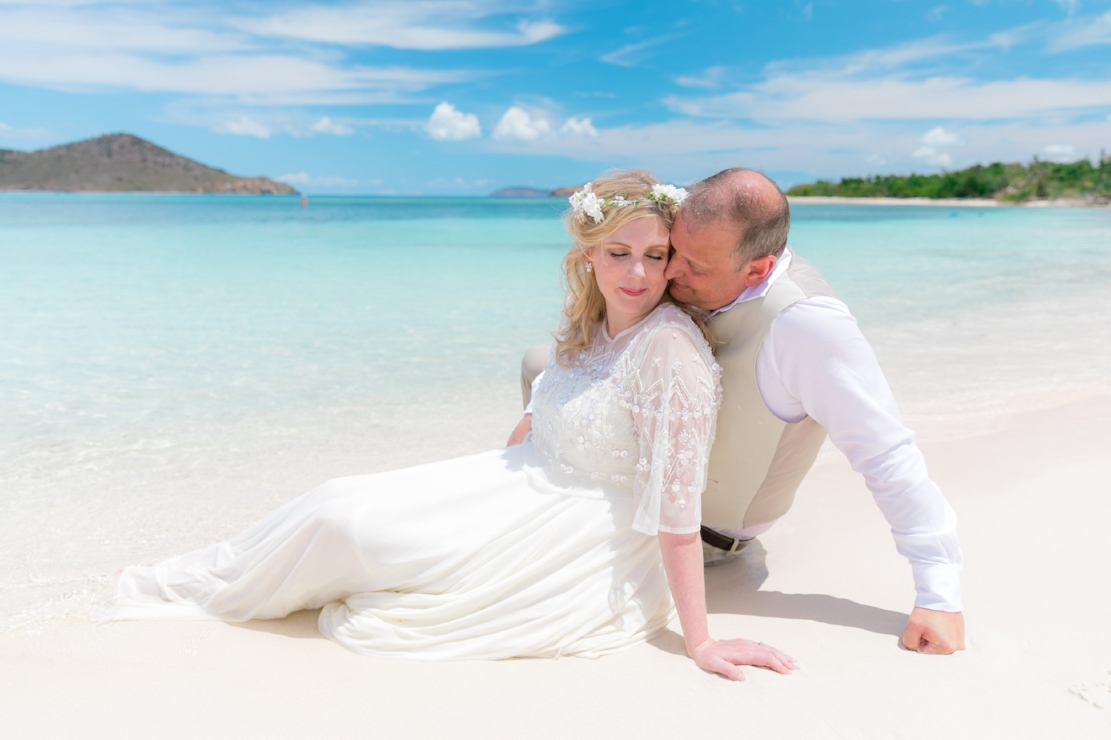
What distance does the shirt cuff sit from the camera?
2.61 m

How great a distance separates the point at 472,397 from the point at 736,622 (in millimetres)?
4097

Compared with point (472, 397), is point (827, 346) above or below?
above

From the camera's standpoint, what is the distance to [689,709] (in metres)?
2.38

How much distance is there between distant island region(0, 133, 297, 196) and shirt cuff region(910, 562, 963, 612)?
140 m

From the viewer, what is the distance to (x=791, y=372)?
258cm

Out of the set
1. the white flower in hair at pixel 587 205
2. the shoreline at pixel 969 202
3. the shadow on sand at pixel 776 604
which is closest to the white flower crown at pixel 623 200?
the white flower in hair at pixel 587 205

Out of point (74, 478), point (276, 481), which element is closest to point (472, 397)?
point (276, 481)

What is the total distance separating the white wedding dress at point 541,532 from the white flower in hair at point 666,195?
39 centimetres

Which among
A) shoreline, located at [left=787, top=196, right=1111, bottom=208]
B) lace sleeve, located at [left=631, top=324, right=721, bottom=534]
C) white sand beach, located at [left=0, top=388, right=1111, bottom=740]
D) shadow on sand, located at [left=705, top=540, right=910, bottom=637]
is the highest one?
shoreline, located at [left=787, top=196, right=1111, bottom=208]

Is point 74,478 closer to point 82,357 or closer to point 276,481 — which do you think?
point 276,481

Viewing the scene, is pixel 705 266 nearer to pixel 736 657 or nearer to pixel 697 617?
pixel 697 617

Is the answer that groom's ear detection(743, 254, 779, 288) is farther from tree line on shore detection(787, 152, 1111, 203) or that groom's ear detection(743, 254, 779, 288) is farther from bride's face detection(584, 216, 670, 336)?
tree line on shore detection(787, 152, 1111, 203)

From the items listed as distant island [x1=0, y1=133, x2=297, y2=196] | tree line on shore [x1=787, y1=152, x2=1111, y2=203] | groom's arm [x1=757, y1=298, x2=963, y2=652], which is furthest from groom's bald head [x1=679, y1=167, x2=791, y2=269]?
distant island [x1=0, y1=133, x2=297, y2=196]

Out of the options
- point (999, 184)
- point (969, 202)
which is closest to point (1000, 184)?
point (999, 184)
